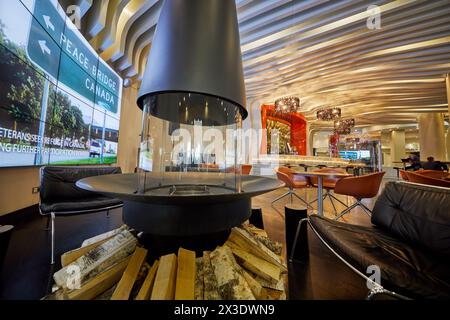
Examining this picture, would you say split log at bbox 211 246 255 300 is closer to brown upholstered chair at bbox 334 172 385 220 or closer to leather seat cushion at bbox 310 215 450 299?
leather seat cushion at bbox 310 215 450 299

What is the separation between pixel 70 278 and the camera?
920 millimetres

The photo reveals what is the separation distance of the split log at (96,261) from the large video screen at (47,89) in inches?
78.3

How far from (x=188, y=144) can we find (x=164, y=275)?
1.58m

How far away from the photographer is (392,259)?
1047mm

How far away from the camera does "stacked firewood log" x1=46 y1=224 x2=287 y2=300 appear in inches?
34.3

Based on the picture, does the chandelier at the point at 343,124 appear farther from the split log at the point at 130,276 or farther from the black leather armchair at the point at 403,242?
the split log at the point at 130,276

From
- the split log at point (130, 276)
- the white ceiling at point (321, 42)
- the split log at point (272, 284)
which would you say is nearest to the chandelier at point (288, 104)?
the white ceiling at point (321, 42)

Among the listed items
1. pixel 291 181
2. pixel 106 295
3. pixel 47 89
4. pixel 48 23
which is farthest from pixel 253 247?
pixel 48 23

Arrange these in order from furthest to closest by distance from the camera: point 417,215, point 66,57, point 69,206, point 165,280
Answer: point 66,57, point 69,206, point 417,215, point 165,280

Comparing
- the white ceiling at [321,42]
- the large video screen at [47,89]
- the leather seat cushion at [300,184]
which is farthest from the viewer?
the leather seat cushion at [300,184]

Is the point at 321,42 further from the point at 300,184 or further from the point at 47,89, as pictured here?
the point at 47,89

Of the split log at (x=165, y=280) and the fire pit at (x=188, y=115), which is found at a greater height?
the fire pit at (x=188, y=115)

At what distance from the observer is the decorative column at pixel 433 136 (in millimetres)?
8141

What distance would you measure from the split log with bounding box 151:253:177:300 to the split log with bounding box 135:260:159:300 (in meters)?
0.06
